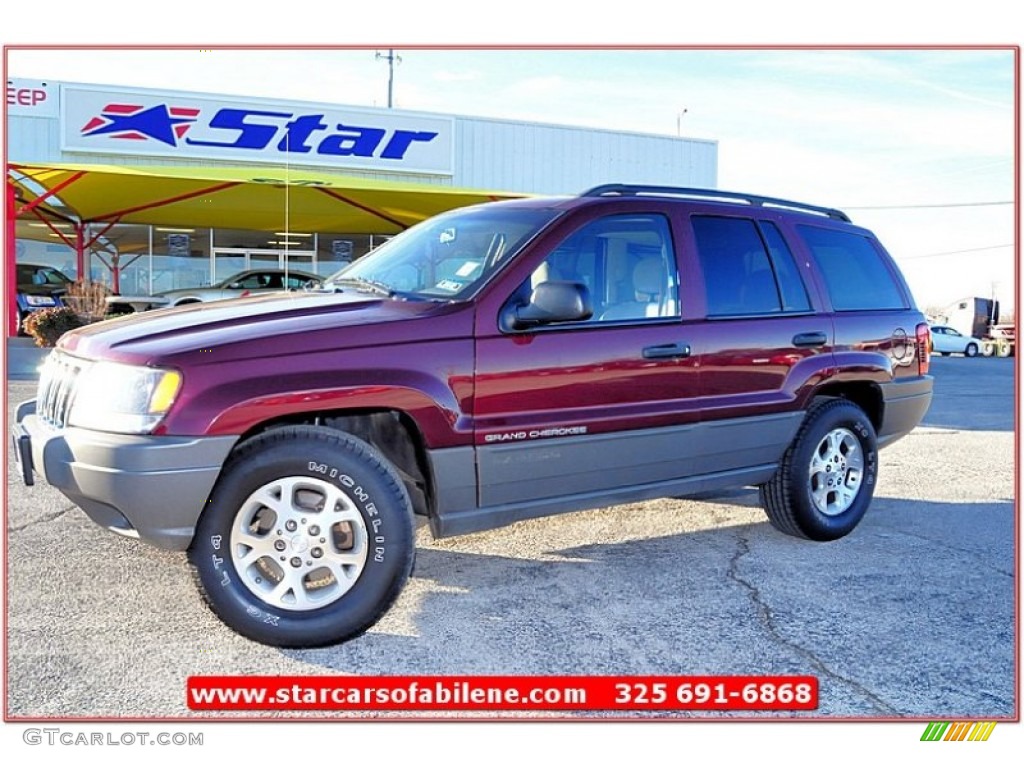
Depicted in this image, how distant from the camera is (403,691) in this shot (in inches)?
119

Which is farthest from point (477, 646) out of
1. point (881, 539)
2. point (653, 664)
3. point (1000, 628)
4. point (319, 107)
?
point (319, 107)

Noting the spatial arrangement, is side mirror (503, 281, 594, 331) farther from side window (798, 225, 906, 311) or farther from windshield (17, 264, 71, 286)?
windshield (17, 264, 71, 286)

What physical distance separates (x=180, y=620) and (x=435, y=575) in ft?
3.85

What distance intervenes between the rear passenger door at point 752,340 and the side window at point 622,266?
8.8 inches

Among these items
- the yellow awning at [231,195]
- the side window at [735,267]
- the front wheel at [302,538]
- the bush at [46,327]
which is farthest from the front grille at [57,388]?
the yellow awning at [231,195]

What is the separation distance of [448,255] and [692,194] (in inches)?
54.8

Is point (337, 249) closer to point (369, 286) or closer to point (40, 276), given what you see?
point (40, 276)

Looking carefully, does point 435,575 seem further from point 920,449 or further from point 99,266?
point 99,266

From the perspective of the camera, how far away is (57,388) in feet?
12.0

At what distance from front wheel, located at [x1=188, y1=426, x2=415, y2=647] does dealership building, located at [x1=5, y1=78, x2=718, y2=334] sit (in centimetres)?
1010

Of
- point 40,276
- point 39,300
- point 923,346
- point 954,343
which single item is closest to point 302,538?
point 923,346

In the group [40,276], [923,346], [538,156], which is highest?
[538,156]

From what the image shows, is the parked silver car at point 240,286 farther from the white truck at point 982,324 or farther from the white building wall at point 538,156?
the white truck at point 982,324

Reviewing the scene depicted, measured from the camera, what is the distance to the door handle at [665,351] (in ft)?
13.5
